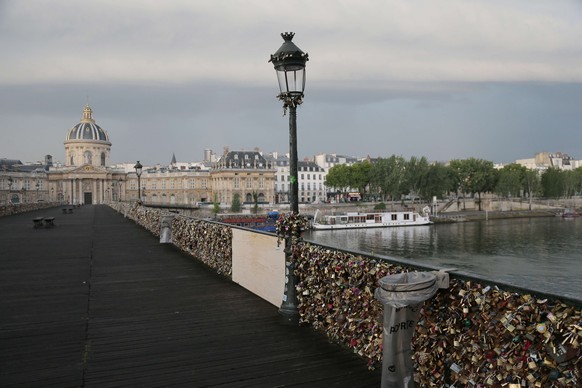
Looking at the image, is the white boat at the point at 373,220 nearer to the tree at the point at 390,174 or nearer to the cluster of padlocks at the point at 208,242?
the tree at the point at 390,174

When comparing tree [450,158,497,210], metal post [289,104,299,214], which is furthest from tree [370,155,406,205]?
metal post [289,104,299,214]

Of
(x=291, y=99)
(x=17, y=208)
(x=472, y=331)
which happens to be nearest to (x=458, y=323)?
(x=472, y=331)

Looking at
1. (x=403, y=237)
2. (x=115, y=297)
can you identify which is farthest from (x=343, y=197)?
(x=115, y=297)

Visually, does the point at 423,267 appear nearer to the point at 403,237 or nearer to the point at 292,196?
the point at 292,196

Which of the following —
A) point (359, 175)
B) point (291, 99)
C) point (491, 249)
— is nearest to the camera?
point (291, 99)

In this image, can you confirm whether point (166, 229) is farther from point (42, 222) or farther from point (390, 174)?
point (390, 174)

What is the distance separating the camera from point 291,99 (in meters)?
7.94

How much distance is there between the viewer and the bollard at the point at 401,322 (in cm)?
448

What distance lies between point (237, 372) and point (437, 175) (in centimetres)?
9673

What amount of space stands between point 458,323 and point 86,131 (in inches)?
5492

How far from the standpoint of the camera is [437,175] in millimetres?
97562

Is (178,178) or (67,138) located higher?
(67,138)

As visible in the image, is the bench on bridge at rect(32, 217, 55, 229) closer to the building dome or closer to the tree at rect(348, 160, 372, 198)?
the tree at rect(348, 160, 372, 198)

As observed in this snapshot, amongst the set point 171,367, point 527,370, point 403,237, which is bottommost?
point 403,237
